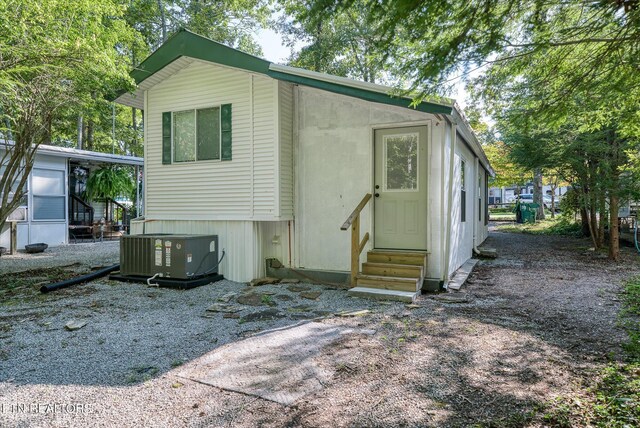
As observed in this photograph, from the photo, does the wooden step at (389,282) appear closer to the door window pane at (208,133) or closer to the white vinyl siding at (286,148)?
the white vinyl siding at (286,148)

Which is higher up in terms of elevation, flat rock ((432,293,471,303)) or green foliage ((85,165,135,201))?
green foliage ((85,165,135,201))

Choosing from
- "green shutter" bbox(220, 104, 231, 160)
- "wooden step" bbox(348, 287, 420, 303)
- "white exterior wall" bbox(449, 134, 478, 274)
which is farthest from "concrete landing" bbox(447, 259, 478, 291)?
"green shutter" bbox(220, 104, 231, 160)

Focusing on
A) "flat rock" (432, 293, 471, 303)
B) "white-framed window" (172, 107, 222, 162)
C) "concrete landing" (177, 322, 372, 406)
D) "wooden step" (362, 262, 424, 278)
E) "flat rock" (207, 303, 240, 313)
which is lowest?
"concrete landing" (177, 322, 372, 406)

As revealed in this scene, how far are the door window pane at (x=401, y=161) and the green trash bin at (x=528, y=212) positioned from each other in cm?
1841

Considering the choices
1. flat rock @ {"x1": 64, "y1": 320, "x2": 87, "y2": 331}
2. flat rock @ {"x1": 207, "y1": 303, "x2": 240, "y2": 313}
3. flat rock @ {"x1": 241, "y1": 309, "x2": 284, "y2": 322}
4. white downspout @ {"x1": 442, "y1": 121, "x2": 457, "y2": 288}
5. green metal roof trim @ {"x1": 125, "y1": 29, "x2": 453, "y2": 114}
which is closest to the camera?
flat rock @ {"x1": 64, "y1": 320, "x2": 87, "y2": 331}

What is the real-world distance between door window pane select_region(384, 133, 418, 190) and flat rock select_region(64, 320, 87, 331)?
4.52 m

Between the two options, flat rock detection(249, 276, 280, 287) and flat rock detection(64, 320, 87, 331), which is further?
flat rock detection(249, 276, 280, 287)

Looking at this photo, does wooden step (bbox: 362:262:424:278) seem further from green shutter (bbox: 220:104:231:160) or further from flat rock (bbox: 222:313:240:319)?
green shutter (bbox: 220:104:231:160)

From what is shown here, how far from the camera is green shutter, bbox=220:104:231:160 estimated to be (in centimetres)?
691

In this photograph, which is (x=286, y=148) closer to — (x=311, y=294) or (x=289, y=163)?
(x=289, y=163)

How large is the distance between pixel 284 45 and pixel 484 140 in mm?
20395

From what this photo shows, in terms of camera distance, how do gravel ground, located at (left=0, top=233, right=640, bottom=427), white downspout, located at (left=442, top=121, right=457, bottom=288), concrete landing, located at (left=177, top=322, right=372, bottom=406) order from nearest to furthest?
1. gravel ground, located at (left=0, top=233, right=640, bottom=427)
2. concrete landing, located at (left=177, top=322, right=372, bottom=406)
3. white downspout, located at (left=442, top=121, right=457, bottom=288)

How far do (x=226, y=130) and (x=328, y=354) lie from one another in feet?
15.4

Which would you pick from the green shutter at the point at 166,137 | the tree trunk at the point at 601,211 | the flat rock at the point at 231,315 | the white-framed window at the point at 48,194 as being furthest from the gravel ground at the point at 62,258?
the tree trunk at the point at 601,211
